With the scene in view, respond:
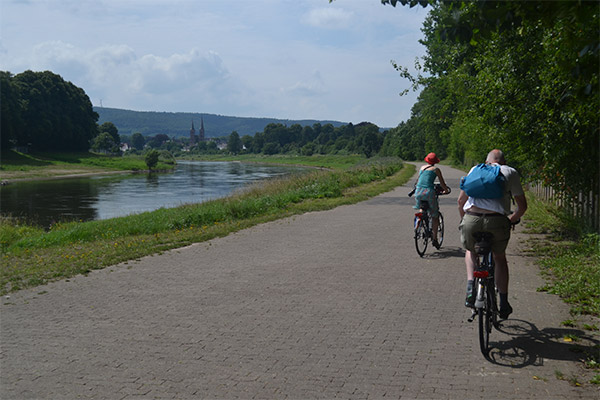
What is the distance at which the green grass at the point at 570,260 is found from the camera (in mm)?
6504

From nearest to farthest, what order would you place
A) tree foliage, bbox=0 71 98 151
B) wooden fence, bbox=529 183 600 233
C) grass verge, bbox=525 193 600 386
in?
grass verge, bbox=525 193 600 386
wooden fence, bbox=529 183 600 233
tree foliage, bbox=0 71 98 151

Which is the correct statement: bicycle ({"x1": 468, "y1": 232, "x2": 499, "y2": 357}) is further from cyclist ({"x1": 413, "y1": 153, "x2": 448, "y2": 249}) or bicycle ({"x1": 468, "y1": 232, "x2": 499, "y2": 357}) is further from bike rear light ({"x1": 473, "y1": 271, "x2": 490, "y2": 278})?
cyclist ({"x1": 413, "y1": 153, "x2": 448, "y2": 249})

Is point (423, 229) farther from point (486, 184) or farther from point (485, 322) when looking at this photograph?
point (485, 322)

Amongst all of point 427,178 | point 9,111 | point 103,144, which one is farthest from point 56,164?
point 427,178

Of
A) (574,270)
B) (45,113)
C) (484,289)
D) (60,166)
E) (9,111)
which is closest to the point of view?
(484,289)

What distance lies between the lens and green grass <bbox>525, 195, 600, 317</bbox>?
21.3 feet

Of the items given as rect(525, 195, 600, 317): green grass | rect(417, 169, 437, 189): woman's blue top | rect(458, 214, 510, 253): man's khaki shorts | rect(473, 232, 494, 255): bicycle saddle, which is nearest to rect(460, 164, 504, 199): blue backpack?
rect(458, 214, 510, 253): man's khaki shorts

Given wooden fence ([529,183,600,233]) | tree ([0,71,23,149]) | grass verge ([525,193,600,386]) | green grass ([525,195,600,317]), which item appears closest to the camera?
grass verge ([525,193,600,386])

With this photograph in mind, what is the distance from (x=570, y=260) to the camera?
831 cm

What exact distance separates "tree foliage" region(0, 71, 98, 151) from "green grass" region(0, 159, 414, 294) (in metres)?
62.9

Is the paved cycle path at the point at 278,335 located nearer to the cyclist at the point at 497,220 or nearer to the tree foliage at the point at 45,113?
the cyclist at the point at 497,220

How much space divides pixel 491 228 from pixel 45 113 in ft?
299

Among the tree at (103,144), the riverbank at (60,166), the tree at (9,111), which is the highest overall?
the tree at (9,111)

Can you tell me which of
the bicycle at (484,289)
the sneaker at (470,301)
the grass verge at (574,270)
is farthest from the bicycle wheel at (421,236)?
the sneaker at (470,301)
